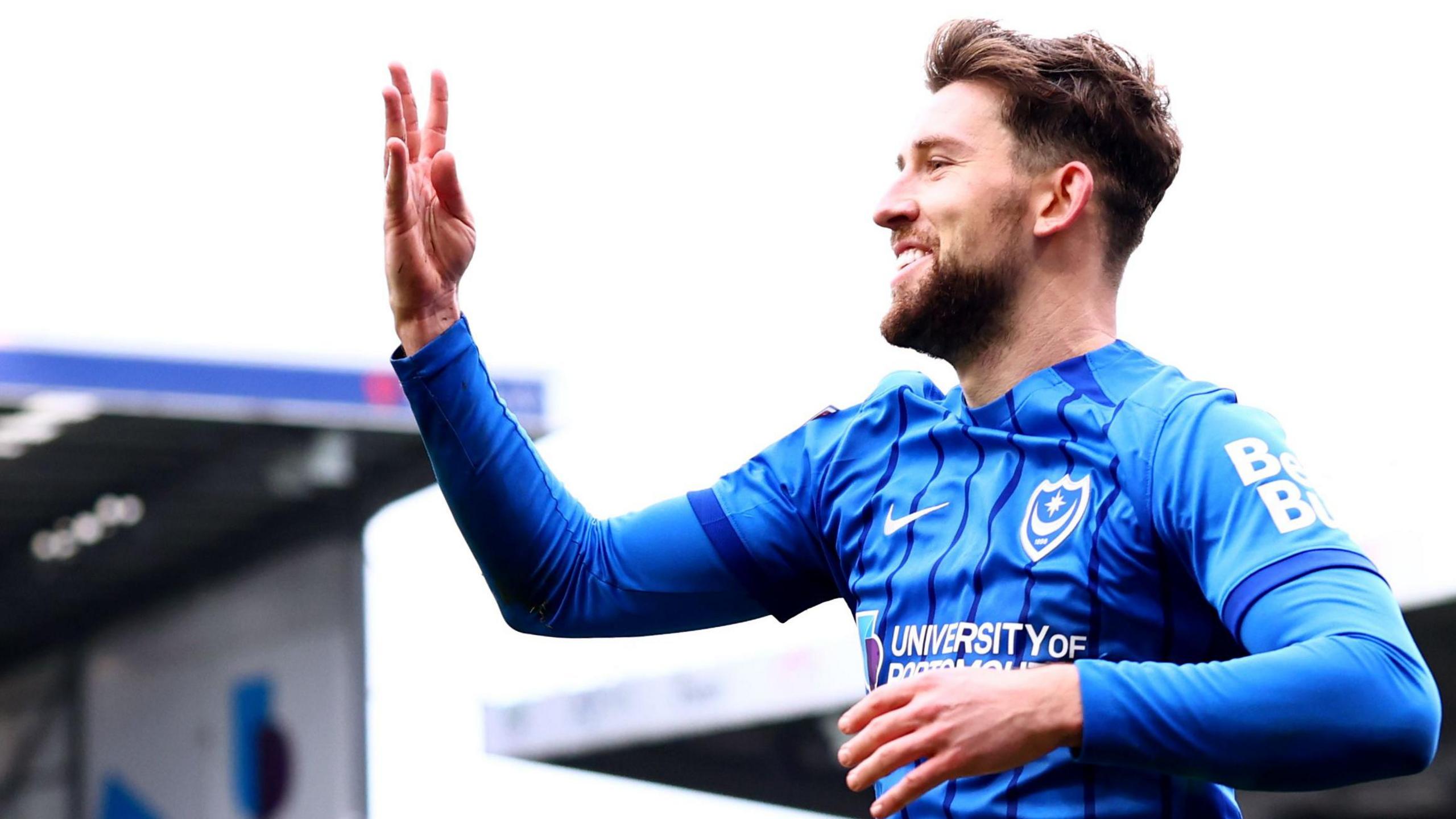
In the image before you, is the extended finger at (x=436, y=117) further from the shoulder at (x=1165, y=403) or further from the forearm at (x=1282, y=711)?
the forearm at (x=1282, y=711)

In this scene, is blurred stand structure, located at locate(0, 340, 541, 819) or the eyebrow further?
blurred stand structure, located at locate(0, 340, 541, 819)

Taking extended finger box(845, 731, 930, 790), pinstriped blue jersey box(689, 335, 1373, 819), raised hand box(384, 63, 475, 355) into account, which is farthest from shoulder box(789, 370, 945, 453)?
extended finger box(845, 731, 930, 790)

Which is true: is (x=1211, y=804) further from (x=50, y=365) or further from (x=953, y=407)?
(x=50, y=365)

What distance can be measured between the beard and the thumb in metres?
0.65

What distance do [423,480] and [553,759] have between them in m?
2.80

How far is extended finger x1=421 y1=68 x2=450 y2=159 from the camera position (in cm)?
263

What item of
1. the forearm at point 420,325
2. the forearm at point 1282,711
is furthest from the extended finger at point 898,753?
the forearm at point 420,325

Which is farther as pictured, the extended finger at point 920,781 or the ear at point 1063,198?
the ear at point 1063,198

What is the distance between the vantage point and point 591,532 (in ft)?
8.59

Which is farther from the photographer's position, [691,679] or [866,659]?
[691,679]

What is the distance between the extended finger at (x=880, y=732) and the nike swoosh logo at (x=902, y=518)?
0.57 meters

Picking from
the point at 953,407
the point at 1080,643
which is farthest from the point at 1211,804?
the point at 953,407

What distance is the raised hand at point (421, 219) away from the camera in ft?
8.15

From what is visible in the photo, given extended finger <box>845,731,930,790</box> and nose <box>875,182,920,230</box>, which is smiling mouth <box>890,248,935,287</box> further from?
extended finger <box>845,731,930,790</box>
